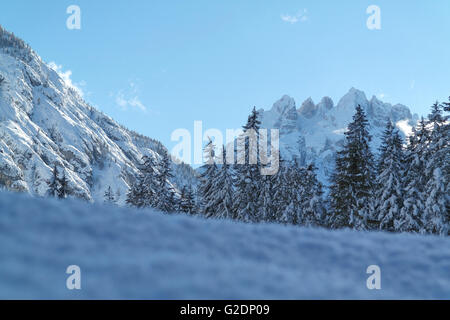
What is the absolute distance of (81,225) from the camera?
3691 mm

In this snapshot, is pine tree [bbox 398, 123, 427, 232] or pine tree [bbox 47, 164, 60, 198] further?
pine tree [bbox 47, 164, 60, 198]

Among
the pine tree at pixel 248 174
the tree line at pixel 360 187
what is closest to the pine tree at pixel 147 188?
the tree line at pixel 360 187

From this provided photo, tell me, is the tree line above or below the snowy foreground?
above

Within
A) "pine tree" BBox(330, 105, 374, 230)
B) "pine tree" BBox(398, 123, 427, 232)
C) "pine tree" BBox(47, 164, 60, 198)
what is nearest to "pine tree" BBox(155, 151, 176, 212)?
"pine tree" BBox(47, 164, 60, 198)

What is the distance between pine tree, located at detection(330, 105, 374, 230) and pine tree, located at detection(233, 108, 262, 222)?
8011 millimetres

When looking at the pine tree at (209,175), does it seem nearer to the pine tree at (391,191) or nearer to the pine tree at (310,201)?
the pine tree at (310,201)

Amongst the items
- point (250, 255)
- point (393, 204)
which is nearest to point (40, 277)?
point (250, 255)

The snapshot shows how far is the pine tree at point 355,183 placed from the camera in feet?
88.4

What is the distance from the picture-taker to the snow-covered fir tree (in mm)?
27906

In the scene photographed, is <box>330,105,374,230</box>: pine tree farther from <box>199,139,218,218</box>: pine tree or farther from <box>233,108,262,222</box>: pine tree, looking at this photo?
<box>199,139,218,218</box>: pine tree

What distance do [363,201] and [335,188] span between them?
4490 millimetres

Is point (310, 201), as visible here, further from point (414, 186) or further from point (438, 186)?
point (438, 186)
